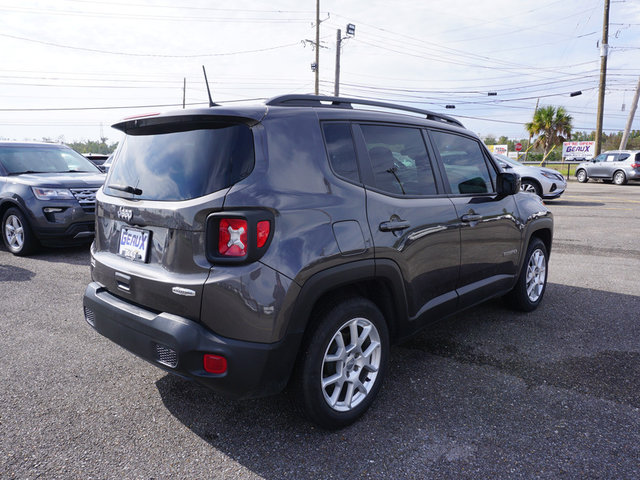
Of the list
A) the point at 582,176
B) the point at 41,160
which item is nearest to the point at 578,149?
the point at 582,176

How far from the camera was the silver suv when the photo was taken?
2311cm

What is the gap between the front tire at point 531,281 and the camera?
455 centimetres

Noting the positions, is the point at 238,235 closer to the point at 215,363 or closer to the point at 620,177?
the point at 215,363

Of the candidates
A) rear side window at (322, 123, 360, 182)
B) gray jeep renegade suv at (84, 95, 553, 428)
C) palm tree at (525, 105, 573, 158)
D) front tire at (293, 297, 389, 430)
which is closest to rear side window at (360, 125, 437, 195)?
gray jeep renegade suv at (84, 95, 553, 428)

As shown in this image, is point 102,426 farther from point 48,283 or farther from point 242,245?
point 48,283

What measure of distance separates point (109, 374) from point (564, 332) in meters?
3.77

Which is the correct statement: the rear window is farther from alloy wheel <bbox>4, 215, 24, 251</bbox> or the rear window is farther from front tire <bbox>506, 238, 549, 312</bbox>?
alloy wheel <bbox>4, 215, 24, 251</bbox>

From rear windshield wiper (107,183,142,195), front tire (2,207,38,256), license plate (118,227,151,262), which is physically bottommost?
front tire (2,207,38,256)

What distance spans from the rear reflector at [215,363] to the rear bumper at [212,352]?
0.02 m

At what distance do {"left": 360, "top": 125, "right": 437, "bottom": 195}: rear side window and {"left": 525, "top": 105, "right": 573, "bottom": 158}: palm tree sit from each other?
4002 centimetres

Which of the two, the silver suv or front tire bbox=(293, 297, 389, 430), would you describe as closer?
front tire bbox=(293, 297, 389, 430)

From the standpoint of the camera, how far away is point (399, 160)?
3.09 meters

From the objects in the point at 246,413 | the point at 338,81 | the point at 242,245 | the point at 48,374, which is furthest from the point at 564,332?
the point at 338,81

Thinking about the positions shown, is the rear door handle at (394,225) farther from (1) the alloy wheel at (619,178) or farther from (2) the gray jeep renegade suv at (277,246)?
(1) the alloy wheel at (619,178)
